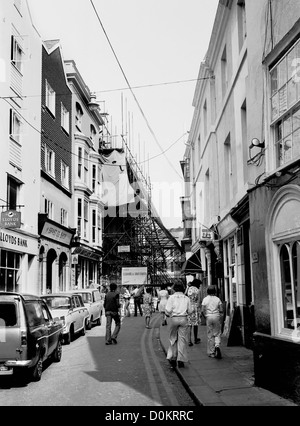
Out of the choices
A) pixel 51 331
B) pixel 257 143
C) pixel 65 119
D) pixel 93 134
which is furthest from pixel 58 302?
pixel 93 134

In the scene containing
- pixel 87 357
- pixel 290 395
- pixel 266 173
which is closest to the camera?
Answer: pixel 290 395

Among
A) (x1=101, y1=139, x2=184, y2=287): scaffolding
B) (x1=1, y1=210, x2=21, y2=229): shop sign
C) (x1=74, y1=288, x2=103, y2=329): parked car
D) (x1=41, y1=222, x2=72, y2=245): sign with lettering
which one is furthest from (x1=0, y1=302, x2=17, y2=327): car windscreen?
(x1=101, y1=139, x2=184, y2=287): scaffolding

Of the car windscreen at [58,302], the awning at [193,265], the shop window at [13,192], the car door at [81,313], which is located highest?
the shop window at [13,192]

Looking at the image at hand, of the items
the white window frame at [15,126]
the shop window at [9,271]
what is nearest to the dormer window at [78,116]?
the white window frame at [15,126]

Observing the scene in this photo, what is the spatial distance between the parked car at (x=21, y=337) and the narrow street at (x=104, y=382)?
36 cm

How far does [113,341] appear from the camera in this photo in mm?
14680

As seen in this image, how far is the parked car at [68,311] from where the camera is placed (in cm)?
1439

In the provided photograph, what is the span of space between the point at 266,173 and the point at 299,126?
1.06m

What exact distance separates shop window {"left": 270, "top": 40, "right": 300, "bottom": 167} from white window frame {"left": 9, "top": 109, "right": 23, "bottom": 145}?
14.1 m

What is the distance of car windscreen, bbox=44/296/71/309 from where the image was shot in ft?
49.5

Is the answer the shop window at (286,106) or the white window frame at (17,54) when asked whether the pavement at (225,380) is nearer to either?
the shop window at (286,106)
